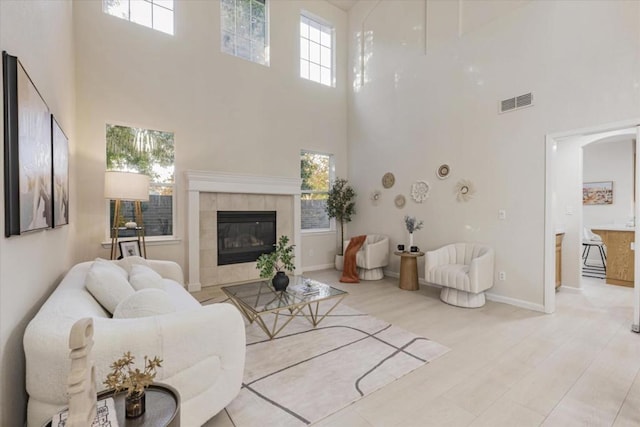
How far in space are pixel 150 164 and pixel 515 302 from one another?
17.7 ft

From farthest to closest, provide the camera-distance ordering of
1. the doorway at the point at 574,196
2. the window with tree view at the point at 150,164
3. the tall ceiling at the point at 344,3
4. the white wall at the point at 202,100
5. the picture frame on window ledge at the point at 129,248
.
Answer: the tall ceiling at the point at 344,3 → the window with tree view at the point at 150,164 → the white wall at the point at 202,100 → the picture frame on window ledge at the point at 129,248 → the doorway at the point at 574,196

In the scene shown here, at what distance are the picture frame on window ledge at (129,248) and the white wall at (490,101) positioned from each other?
13.0 ft

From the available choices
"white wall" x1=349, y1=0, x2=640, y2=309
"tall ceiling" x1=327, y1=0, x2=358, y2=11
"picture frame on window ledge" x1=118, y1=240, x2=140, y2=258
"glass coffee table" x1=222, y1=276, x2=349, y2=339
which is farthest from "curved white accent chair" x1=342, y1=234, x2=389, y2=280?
"tall ceiling" x1=327, y1=0, x2=358, y2=11

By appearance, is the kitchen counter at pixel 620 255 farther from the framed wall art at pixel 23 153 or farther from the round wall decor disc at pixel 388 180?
the framed wall art at pixel 23 153

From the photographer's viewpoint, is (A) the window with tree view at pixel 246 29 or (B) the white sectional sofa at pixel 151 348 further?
(A) the window with tree view at pixel 246 29

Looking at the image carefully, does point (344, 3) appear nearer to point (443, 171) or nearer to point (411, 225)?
point (443, 171)

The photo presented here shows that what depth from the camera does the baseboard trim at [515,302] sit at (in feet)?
11.8

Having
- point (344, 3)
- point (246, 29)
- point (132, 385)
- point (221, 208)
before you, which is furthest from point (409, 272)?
point (344, 3)

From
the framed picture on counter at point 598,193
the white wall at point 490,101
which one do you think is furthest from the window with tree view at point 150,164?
the framed picture on counter at point 598,193

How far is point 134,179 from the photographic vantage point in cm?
348

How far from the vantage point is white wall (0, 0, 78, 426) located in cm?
128

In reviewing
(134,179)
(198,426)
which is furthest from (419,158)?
(198,426)

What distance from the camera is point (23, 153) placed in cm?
142

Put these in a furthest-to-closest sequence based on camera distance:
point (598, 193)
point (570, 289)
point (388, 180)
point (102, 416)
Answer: point (598, 193)
point (388, 180)
point (570, 289)
point (102, 416)
